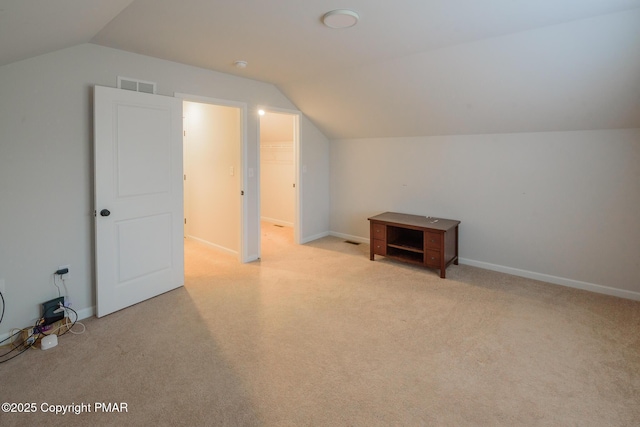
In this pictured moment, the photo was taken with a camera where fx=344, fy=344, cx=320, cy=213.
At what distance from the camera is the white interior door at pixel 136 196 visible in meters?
2.89

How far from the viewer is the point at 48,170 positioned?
2.66m

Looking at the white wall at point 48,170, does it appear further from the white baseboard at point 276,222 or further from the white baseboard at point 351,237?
the white baseboard at point 276,222

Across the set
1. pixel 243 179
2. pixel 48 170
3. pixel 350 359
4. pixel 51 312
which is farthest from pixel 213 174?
pixel 350 359

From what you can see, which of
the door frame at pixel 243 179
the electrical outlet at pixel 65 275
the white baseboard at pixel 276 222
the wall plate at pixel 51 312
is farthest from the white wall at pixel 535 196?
the wall plate at pixel 51 312

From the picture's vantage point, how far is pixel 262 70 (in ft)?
12.3

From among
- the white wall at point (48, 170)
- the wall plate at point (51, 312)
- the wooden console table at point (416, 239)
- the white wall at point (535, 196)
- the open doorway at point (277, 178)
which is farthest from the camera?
the open doorway at point (277, 178)

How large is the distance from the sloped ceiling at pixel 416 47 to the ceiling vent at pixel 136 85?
0.88 feet

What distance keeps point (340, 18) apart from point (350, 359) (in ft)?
7.60

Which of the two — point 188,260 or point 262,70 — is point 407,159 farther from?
point 188,260

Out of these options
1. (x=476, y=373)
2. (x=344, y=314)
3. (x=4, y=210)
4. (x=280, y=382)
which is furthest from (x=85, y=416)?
(x=476, y=373)

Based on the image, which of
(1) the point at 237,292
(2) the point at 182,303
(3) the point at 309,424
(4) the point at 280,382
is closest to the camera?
(3) the point at 309,424

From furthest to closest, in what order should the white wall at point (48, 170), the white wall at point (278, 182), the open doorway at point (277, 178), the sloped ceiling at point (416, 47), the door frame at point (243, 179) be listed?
the white wall at point (278, 182)
the open doorway at point (277, 178)
the door frame at point (243, 179)
the white wall at point (48, 170)
the sloped ceiling at point (416, 47)

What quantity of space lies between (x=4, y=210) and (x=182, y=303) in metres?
1.51

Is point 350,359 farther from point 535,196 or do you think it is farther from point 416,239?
point 535,196
